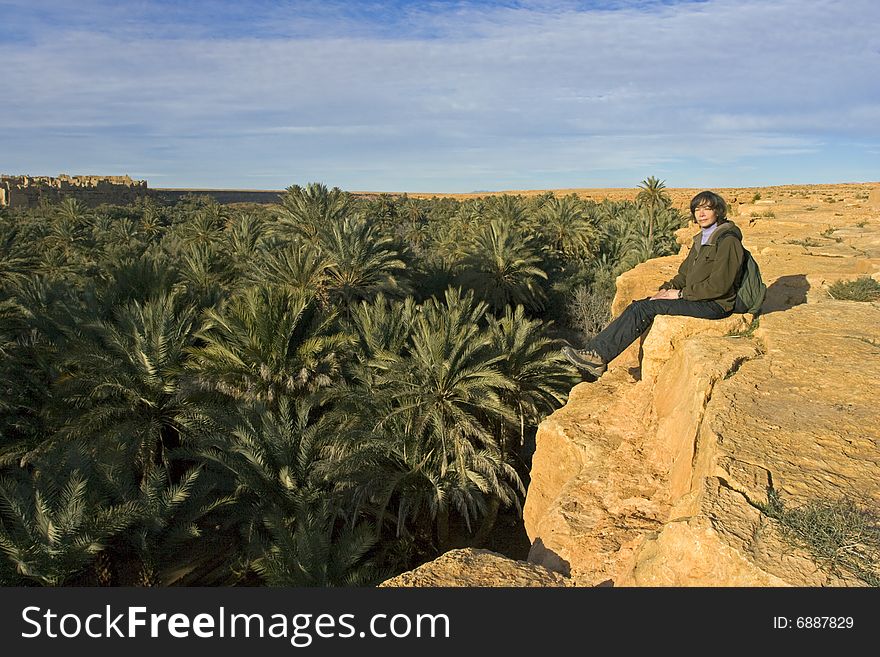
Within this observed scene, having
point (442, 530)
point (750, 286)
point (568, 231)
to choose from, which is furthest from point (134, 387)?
point (568, 231)

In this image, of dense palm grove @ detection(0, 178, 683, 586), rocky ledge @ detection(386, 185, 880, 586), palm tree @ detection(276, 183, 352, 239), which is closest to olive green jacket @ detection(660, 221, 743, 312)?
rocky ledge @ detection(386, 185, 880, 586)

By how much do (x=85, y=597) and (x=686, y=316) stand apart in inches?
205

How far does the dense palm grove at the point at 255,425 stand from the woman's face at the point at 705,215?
199 inches

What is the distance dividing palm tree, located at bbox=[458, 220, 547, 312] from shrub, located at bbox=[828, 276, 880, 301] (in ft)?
44.8

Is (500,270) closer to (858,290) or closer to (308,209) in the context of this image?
(308,209)

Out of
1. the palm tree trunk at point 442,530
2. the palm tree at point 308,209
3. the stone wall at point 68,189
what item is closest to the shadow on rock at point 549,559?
the palm tree trunk at point 442,530

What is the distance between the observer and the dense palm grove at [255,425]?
294 inches

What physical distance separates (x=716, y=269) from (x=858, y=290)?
3.08 m

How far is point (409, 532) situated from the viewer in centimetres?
1170

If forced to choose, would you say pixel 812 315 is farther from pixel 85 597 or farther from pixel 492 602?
pixel 85 597

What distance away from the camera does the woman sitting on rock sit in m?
5.00

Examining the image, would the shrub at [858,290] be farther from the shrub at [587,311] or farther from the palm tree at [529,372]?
the shrub at [587,311]

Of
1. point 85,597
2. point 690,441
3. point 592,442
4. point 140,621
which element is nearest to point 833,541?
point 690,441

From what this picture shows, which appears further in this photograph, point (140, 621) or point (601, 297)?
point (601, 297)
